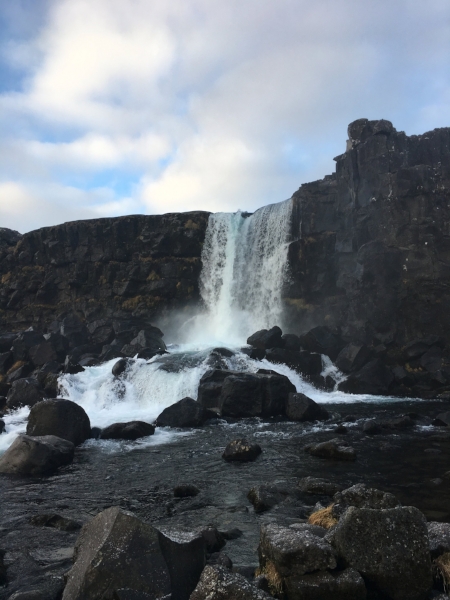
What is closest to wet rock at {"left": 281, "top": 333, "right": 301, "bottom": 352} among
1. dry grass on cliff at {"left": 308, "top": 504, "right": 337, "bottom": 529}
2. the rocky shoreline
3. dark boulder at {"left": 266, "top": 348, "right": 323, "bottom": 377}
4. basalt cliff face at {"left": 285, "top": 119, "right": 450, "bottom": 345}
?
dark boulder at {"left": 266, "top": 348, "right": 323, "bottom": 377}

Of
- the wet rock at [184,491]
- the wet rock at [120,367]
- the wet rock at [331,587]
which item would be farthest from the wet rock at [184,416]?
the wet rock at [331,587]

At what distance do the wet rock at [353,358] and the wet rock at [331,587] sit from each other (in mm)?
31373

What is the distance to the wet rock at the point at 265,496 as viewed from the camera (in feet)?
43.4

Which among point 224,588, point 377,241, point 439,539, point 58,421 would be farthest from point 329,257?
point 224,588

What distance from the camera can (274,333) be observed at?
40031 mm

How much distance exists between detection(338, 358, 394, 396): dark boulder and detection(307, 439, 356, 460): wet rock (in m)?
17.8

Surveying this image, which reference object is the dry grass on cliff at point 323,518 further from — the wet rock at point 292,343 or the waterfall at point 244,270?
the waterfall at point 244,270

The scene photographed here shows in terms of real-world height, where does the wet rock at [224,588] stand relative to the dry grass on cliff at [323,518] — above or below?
above

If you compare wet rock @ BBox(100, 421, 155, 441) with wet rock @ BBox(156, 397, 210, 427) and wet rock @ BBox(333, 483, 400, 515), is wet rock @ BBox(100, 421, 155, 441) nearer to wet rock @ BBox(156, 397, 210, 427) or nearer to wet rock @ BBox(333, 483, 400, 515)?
wet rock @ BBox(156, 397, 210, 427)

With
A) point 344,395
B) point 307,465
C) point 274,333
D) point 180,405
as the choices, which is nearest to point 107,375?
point 180,405

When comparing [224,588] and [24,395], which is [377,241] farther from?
[224,588]

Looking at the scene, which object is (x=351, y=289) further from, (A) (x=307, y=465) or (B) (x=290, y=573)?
(B) (x=290, y=573)

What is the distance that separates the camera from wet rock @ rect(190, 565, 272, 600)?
6754 mm

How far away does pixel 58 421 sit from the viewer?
71.9ft
